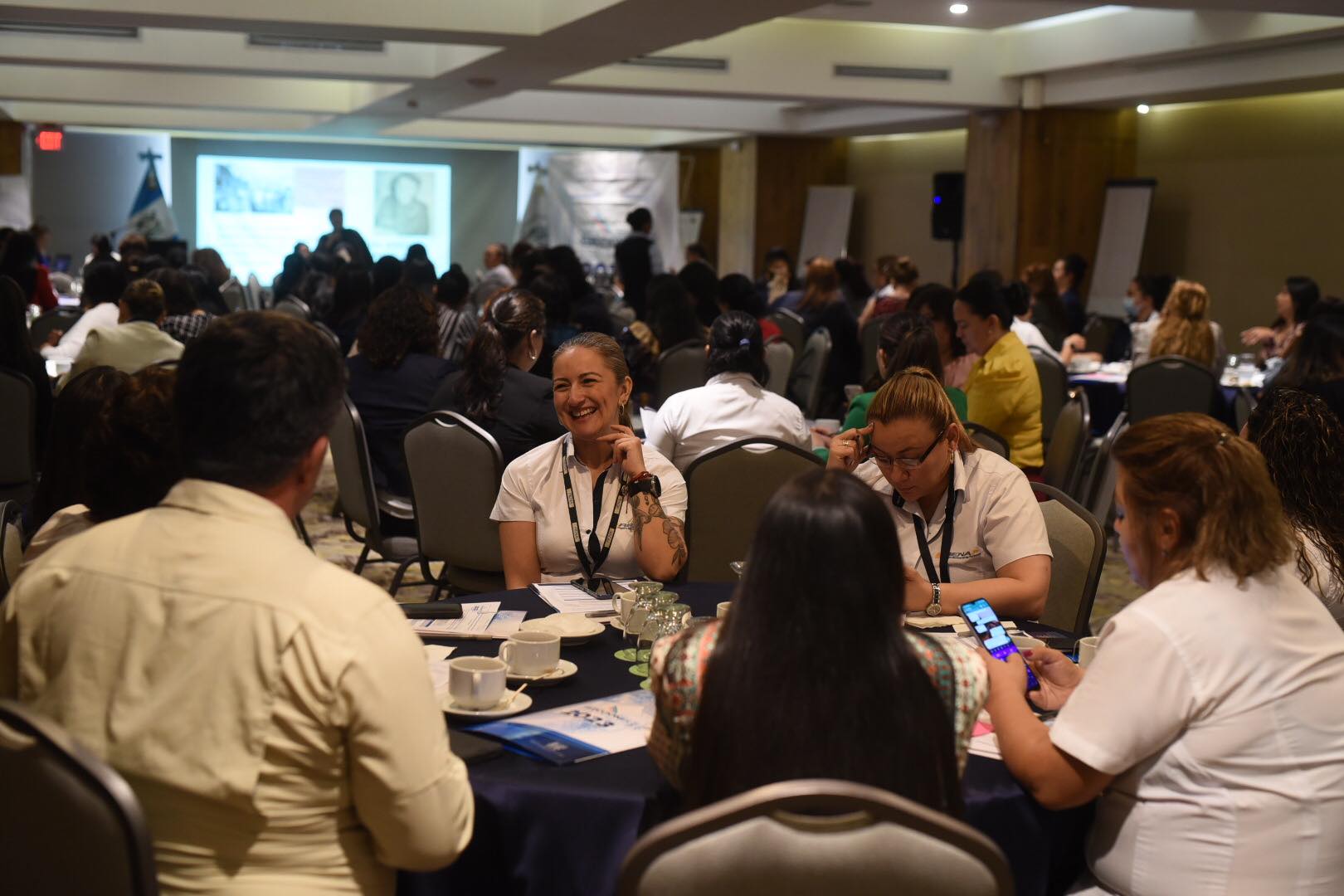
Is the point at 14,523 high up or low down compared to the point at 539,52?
down

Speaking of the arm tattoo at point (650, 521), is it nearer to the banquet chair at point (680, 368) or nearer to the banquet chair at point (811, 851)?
the banquet chair at point (811, 851)

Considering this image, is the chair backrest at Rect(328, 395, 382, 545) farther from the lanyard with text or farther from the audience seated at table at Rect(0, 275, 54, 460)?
the lanyard with text

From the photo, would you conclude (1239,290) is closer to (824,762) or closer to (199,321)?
(199,321)

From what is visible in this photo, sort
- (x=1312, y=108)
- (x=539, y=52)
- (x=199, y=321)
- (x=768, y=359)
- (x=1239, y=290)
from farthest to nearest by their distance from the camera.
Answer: (x=1239, y=290)
(x=1312, y=108)
(x=539, y=52)
(x=768, y=359)
(x=199, y=321)

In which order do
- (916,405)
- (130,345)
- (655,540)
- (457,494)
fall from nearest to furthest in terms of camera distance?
(916,405) < (655,540) < (457,494) < (130,345)

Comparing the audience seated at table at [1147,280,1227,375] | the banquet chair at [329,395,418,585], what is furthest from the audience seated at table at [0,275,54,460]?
the audience seated at table at [1147,280,1227,375]

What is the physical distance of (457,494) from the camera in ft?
13.7

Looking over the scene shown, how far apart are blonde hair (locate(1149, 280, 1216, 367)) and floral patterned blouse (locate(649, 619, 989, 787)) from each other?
6.34 m

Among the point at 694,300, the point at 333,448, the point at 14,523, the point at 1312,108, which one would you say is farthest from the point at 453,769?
the point at 1312,108

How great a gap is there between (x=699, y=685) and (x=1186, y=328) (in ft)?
21.6

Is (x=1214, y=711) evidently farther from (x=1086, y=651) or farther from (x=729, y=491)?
(x=729, y=491)

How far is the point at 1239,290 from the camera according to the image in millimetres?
12242

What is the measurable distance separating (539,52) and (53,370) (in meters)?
3.87

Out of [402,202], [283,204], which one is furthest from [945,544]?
[402,202]
